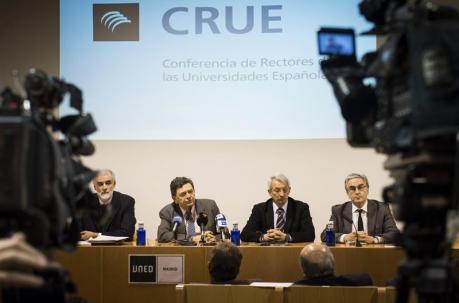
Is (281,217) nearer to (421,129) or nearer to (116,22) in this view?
(116,22)

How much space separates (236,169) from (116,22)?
1.78 m

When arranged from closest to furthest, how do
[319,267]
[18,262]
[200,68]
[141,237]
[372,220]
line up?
1. [18,262]
2. [319,267]
3. [141,237]
4. [372,220]
5. [200,68]

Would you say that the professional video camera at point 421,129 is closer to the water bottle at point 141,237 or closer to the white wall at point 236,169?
the water bottle at point 141,237

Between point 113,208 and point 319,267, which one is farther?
point 113,208

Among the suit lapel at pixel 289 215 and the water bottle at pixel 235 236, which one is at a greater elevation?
the suit lapel at pixel 289 215

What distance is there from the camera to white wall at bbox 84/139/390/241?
6.81 metres

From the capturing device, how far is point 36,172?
7.75 ft

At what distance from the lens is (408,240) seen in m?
2.44

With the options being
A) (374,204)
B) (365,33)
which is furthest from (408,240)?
(374,204)

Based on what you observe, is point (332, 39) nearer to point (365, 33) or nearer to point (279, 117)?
point (365, 33)

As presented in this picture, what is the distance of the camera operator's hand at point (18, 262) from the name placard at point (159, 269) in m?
2.77

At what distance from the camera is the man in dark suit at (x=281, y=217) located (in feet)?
17.8

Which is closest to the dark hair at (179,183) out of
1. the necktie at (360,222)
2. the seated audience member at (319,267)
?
the necktie at (360,222)

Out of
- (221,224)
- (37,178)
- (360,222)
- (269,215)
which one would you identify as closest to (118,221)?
(221,224)
